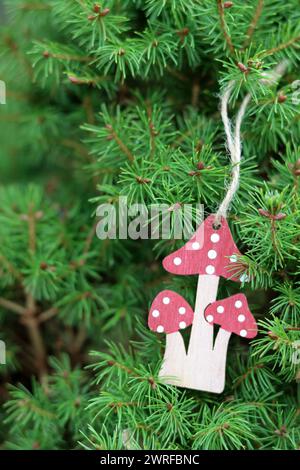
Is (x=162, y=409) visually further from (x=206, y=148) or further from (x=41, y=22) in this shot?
(x=41, y=22)

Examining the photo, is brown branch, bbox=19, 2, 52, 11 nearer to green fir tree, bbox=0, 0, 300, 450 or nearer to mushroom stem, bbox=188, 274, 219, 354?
green fir tree, bbox=0, 0, 300, 450

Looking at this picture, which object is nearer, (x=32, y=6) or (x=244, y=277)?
(x=244, y=277)

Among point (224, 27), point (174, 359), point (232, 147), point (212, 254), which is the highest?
point (224, 27)

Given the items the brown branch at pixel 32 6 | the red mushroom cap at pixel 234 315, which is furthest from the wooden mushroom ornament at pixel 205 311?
the brown branch at pixel 32 6

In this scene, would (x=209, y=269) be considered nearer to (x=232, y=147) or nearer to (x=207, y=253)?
(x=207, y=253)

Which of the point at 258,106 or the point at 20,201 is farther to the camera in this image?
the point at 20,201

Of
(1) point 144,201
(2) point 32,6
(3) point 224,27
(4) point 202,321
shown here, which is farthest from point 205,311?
(2) point 32,6

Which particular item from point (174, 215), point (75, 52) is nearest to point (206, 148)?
point (174, 215)

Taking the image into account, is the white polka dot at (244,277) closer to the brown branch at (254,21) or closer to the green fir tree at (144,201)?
the green fir tree at (144,201)
